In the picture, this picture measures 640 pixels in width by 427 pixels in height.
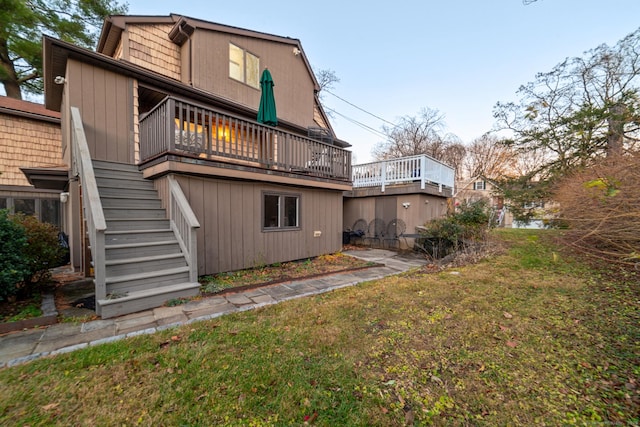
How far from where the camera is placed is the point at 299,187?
6.85m

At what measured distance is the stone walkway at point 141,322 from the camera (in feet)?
8.36

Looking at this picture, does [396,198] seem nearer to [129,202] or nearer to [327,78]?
[129,202]

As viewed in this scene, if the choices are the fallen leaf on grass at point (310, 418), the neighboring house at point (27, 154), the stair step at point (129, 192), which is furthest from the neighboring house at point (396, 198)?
the neighboring house at point (27, 154)

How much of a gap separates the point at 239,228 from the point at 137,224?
6.12 ft

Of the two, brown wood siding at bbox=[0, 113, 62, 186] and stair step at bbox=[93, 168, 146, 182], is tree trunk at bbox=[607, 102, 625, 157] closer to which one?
stair step at bbox=[93, 168, 146, 182]

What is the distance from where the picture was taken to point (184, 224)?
4422mm

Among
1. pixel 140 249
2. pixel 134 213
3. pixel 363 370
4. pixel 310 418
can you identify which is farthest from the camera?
pixel 134 213

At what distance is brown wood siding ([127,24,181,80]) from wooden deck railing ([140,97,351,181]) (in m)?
1.95

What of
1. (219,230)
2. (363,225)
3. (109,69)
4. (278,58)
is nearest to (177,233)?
(219,230)

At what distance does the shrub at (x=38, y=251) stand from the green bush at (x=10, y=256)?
37 centimetres

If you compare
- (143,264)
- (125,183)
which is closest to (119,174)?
(125,183)

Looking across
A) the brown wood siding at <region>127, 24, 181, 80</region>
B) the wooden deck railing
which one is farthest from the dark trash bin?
the brown wood siding at <region>127, 24, 181, 80</region>

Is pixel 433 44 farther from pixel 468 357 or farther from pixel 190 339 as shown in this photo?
pixel 190 339

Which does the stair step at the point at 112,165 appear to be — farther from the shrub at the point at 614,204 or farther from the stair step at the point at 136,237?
the shrub at the point at 614,204
